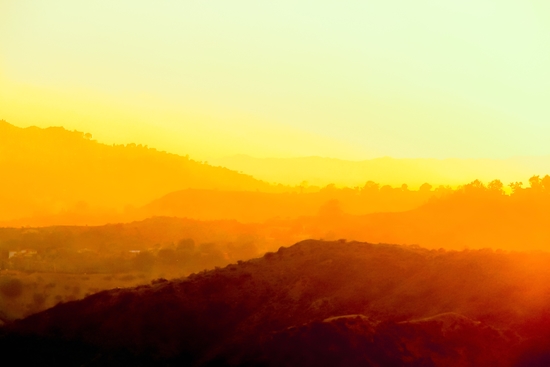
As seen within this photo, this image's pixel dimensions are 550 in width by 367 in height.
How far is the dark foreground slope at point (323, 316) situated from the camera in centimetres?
2370

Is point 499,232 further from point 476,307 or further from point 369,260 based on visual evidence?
point 476,307

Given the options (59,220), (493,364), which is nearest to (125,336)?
(493,364)

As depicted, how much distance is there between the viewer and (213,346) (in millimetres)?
30562

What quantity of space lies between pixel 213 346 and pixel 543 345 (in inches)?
547

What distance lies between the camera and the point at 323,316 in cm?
3231

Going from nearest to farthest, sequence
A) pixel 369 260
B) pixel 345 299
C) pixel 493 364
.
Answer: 1. pixel 493 364
2. pixel 345 299
3. pixel 369 260

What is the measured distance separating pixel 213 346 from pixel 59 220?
12243cm

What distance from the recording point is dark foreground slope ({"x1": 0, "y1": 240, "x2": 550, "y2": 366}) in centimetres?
2370

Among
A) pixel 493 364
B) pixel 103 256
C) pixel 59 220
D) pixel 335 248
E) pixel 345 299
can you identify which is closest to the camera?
pixel 493 364

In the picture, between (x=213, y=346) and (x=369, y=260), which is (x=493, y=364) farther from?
(x=369, y=260)

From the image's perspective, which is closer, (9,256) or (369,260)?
(369,260)

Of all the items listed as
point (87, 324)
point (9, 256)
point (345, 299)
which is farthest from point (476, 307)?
point (9, 256)

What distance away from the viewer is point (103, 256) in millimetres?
81375

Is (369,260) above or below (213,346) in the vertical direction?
above
